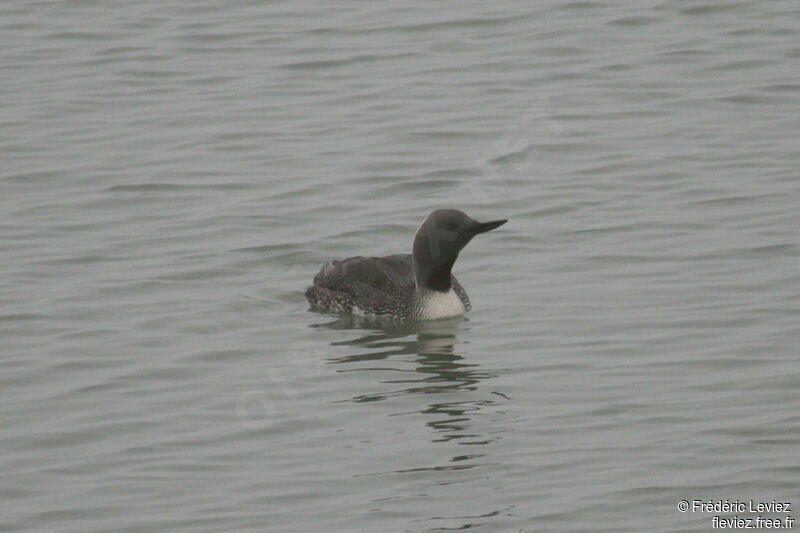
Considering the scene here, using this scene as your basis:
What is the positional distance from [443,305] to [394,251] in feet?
5.32

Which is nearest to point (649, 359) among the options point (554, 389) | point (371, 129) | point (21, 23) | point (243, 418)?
point (554, 389)

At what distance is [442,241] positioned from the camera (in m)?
12.2

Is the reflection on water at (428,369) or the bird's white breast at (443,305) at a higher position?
the bird's white breast at (443,305)

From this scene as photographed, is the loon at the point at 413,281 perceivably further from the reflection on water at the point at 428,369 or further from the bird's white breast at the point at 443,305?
the reflection on water at the point at 428,369

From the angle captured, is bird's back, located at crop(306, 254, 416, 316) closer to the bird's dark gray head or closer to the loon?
the loon

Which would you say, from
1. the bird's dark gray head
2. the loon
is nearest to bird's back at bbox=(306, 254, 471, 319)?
the loon

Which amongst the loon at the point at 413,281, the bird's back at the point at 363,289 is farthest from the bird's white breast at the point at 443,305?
the bird's back at the point at 363,289

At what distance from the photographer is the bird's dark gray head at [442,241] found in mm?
12211

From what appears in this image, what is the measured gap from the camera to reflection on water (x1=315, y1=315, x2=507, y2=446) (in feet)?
33.1

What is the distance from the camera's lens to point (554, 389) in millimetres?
10461

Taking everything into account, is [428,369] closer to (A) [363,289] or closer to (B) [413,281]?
(A) [363,289]

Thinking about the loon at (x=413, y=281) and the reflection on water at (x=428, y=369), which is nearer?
the reflection on water at (x=428, y=369)

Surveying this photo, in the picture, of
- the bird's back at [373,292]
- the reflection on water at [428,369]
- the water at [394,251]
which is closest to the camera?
the water at [394,251]

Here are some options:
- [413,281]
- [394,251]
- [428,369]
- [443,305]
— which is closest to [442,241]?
[443,305]
